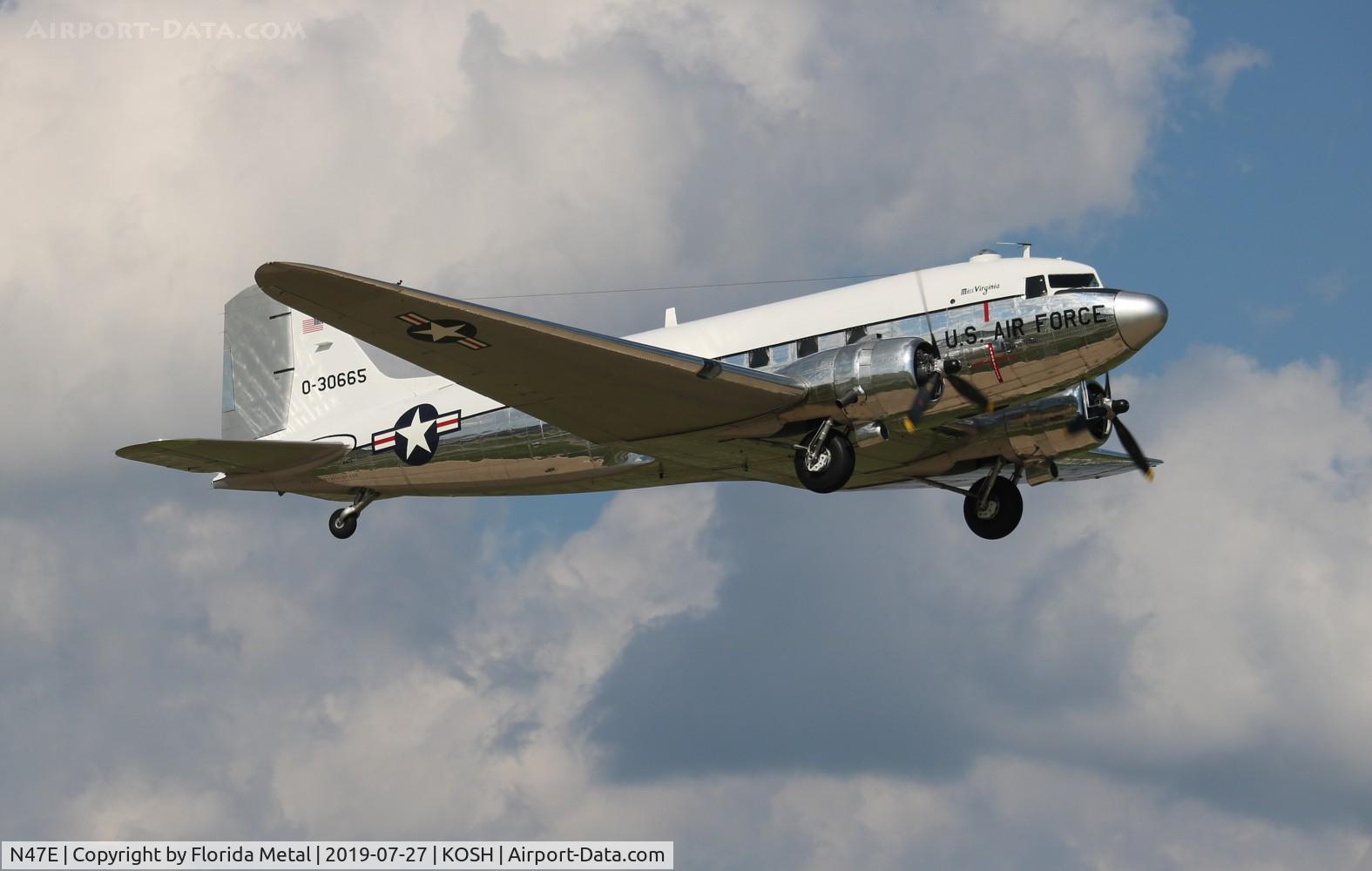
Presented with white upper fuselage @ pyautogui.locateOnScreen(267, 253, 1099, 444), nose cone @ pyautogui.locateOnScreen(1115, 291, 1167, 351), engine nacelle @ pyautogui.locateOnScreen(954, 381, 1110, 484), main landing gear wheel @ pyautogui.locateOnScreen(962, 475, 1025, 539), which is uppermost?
white upper fuselage @ pyautogui.locateOnScreen(267, 253, 1099, 444)

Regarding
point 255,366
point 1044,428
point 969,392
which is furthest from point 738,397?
point 255,366

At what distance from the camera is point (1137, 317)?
22.0 metres

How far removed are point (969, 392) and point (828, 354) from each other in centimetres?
208

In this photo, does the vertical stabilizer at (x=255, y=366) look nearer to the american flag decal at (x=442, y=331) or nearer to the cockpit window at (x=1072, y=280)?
the american flag decal at (x=442, y=331)

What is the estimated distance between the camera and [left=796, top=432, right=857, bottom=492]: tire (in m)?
22.5

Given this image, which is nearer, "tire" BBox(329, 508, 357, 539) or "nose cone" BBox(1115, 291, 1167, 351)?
"nose cone" BBox(1115, 291, 1167, 351)

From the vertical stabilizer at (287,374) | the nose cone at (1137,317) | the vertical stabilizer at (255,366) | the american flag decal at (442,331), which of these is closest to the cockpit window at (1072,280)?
the nose cone at (1137,317)

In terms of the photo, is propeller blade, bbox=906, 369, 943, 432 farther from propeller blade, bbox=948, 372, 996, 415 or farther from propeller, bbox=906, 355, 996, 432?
propeller blade, bbox=948, 372, 996, 415

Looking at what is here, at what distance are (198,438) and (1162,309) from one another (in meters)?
15.0

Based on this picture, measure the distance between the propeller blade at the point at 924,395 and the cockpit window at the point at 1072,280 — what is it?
212 cm

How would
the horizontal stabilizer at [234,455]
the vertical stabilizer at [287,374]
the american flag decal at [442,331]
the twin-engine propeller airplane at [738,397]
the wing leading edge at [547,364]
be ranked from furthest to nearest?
the vertical stabilizer at [287,374], the horizontal stabilizer at [234,455], the twin-engine propeller airplane at [738,397], the american flag decal at [442,331], the wing leading edge at [547,364]

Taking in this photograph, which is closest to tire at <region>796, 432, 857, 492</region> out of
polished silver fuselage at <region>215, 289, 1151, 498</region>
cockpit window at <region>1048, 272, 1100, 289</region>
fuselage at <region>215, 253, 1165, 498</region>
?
polished silver fuselage at <region>215, 289, 1151, 498</region>

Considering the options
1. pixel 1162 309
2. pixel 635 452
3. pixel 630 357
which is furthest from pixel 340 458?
pixel 1162 309

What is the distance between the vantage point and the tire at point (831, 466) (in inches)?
886
